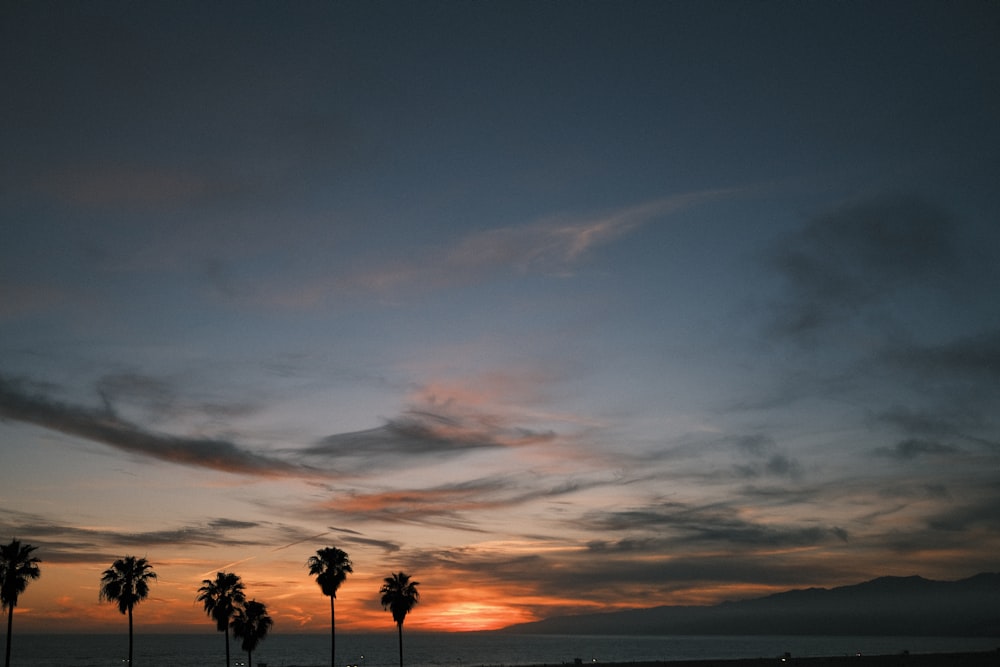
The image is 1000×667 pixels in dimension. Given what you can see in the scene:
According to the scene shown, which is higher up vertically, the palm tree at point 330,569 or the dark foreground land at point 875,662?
the palm tree at point 330,569

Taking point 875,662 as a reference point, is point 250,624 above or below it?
above

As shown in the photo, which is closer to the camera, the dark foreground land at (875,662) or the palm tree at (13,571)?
the palm tree at (13,571)

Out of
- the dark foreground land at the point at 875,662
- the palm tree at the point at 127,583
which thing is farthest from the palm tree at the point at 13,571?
the dark foreground land at the point at 875,662

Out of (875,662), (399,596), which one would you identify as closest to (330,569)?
(399,596)

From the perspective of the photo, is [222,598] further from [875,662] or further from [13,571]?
[875,662]

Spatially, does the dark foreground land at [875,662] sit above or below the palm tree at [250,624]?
below

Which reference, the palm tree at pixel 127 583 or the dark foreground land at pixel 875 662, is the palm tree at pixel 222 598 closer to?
the palm tree at pixel 127 583

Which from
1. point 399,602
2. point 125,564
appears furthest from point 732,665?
point 125,564

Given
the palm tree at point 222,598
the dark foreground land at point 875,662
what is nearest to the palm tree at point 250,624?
the palm tree at point 222,598

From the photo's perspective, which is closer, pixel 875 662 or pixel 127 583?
pixel 127 583

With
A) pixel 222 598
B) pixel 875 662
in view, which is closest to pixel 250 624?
pixel 222 598

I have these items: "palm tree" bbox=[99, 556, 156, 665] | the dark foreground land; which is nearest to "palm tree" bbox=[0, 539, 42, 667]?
"palm tree" bbox=[99, 556, 156, 665]

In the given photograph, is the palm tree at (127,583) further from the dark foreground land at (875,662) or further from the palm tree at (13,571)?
the dark foreground land at (875,662)

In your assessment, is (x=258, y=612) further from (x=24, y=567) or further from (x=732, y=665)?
(x=732, y=665)
